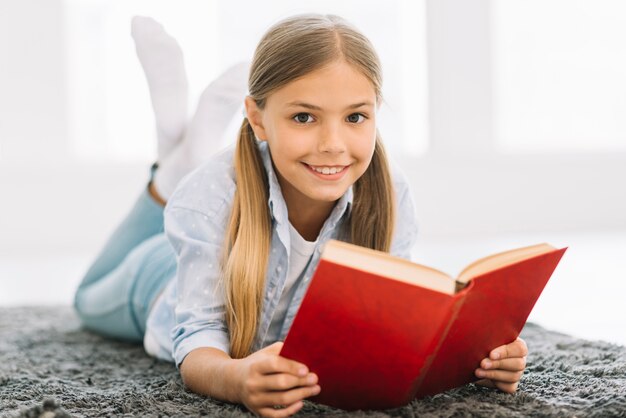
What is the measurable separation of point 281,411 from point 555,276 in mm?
1604

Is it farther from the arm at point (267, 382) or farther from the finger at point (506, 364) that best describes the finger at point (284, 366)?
the finger at point (506, 364)

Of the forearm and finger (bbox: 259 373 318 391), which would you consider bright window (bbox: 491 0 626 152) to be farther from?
finger (bbox: 259 373 318 391)

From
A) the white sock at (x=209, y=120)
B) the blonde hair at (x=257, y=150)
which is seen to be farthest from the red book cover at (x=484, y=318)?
the white sock at (x=209, y=120)

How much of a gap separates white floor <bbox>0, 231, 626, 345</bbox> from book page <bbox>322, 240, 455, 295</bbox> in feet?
2.62

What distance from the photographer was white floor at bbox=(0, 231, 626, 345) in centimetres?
166

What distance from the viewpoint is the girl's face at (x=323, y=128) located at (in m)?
0.98

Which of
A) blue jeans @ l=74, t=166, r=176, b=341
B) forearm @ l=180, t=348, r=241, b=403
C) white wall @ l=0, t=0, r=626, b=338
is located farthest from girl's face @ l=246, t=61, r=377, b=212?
white wall @ l=0, t=0, r=626, b=338

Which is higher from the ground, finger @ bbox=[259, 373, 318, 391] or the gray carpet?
finger @ bbox=[259, 373, 318, 391]

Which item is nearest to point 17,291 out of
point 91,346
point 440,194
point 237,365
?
point 91,346

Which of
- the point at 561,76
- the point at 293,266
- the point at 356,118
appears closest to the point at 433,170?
the point at 561,76

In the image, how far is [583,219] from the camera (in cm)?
404

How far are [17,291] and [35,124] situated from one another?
5.04 ft

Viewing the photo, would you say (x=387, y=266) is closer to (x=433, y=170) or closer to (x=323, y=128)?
(x=323, y=128)

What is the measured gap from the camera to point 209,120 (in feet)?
5.61
